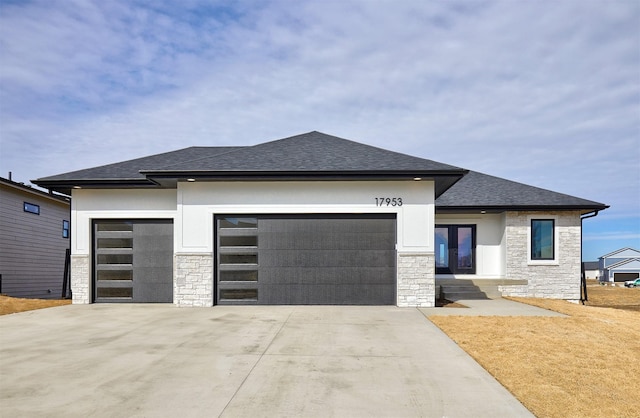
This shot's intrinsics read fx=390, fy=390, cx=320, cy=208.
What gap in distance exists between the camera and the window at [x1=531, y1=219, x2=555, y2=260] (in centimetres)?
1531

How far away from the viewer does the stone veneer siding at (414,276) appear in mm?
11148

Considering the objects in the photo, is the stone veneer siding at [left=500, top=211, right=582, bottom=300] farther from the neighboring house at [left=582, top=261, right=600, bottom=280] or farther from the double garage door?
the neighboring house at [left=582, top=261, right=600, bottom=280]

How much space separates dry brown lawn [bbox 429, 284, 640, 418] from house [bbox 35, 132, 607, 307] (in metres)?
2.72

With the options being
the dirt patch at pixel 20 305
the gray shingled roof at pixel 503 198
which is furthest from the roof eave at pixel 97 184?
the gray shingled roof at pixel 503 198

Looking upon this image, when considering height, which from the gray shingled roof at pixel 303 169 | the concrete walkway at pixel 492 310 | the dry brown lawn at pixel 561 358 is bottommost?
the concrete walkway at pixel 492 310

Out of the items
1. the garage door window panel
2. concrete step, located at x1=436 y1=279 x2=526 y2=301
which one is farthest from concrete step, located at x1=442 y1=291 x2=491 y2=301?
the garage door window panel

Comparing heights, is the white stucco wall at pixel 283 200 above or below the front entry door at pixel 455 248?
above

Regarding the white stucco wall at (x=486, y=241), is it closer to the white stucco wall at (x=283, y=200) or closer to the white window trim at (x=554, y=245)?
the white window trim at (x=554, y=245)

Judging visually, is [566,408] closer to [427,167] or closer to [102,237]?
[427,167]

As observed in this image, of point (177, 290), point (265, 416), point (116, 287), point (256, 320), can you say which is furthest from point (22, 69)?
point (265, 416)

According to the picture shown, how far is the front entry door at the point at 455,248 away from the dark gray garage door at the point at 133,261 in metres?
10.7

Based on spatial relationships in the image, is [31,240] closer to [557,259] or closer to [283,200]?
[283,200]

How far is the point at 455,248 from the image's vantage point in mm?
16453

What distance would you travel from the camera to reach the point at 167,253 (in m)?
12.2
